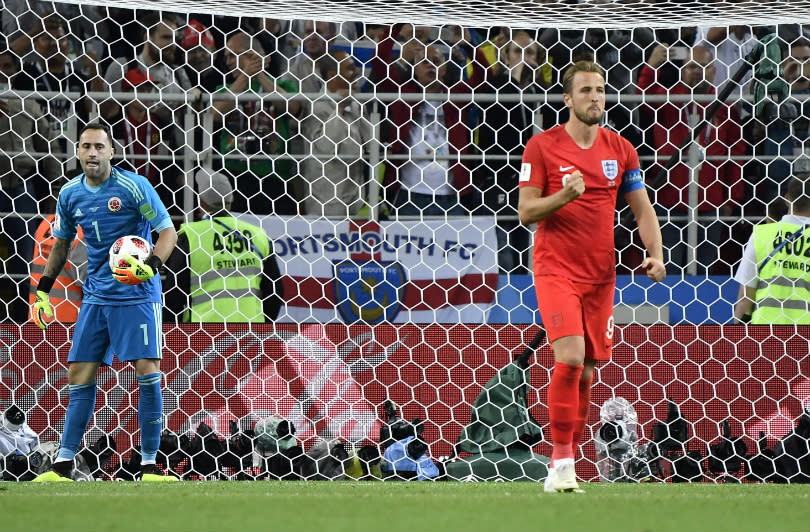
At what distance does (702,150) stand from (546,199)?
148 inches

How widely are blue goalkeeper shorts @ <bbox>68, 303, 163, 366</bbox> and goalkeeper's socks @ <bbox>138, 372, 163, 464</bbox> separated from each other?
0.13 meters

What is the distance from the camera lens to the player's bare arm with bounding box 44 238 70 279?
5961 mm

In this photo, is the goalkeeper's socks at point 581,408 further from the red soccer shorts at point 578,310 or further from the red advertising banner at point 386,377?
the red advertising banner at point 386,377

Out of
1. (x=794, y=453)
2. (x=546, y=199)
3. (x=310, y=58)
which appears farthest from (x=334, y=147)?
(x=546, y=199)

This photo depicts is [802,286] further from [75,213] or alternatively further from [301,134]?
[75,213]

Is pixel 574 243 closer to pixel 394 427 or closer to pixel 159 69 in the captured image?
pixel 394 427

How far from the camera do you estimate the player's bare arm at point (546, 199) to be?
4.44 meters

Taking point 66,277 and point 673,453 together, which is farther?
point 66,277

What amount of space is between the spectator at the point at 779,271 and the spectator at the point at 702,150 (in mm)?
858

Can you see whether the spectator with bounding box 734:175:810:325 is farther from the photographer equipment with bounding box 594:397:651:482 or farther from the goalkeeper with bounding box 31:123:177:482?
the goalkeeper with bounding box 31:123:177:482

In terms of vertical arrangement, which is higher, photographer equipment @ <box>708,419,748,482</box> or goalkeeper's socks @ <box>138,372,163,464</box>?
goalkeeper's socks @ <box>138,372,163,464</box>

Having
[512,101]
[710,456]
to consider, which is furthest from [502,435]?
[512,101]

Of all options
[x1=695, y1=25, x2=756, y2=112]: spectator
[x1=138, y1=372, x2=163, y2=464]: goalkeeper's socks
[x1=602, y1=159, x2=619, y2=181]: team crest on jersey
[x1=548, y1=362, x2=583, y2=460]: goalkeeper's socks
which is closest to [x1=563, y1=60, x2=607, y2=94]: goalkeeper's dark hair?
[x1=602, y1=159, x2=619, y2=181]: team crest on jersey

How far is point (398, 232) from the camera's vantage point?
304 inches
